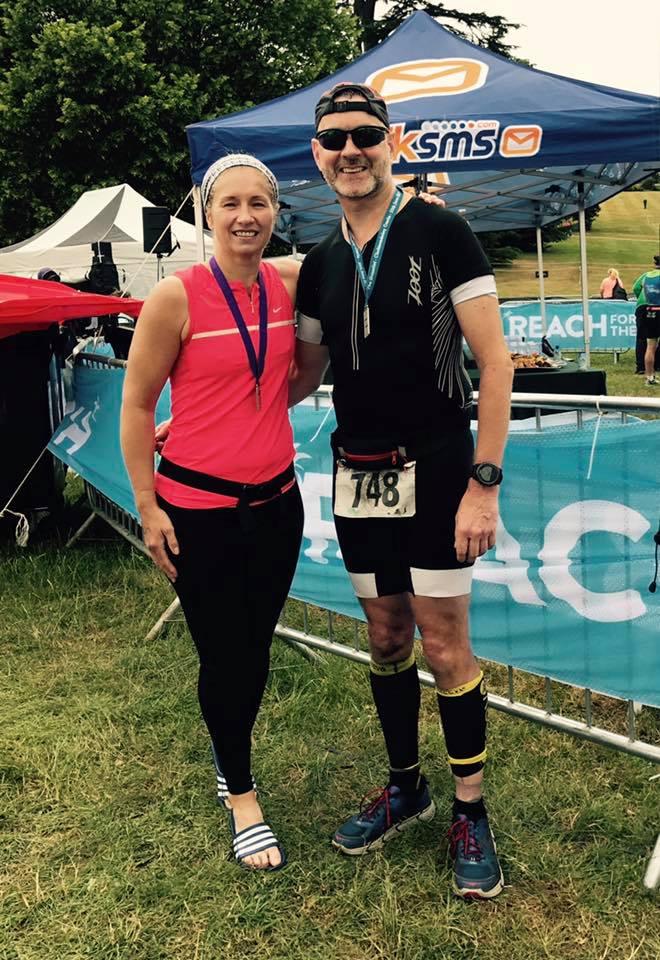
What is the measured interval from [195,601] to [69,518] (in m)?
4.47

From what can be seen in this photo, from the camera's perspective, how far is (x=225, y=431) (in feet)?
8.13

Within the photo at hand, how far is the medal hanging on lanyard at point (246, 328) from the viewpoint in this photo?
245 cm

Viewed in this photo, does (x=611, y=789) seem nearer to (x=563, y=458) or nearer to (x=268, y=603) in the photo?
(x=563, y=458)

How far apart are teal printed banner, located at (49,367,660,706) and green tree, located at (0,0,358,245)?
69.7 feet

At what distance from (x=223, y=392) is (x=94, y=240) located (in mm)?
15528

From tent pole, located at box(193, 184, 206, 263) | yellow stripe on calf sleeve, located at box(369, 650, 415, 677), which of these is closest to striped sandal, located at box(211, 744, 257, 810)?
yellow stripe on calf sleeve, located at box(369, 650, 415, 677)

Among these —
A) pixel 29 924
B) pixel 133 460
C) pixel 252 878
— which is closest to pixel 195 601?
pixel 133 460

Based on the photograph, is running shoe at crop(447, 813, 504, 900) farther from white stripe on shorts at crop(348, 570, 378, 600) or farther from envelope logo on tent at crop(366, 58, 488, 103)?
envelope logo on tent at crop(366, 58, 488, 103)

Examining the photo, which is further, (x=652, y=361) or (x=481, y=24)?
(x=481, y=24)

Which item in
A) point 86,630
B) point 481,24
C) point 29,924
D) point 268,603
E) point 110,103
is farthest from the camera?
point 481,24

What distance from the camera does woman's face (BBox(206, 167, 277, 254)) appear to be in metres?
2.41

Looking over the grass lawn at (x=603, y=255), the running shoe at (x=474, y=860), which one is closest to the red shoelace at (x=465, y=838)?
the running shoe at (x=474, y=860)

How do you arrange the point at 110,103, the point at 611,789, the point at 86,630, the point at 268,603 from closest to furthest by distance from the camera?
the point at 268,603 < the point at 611,789 < the point at 86,630 < the point at 110,103

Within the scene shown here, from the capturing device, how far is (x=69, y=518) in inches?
266
